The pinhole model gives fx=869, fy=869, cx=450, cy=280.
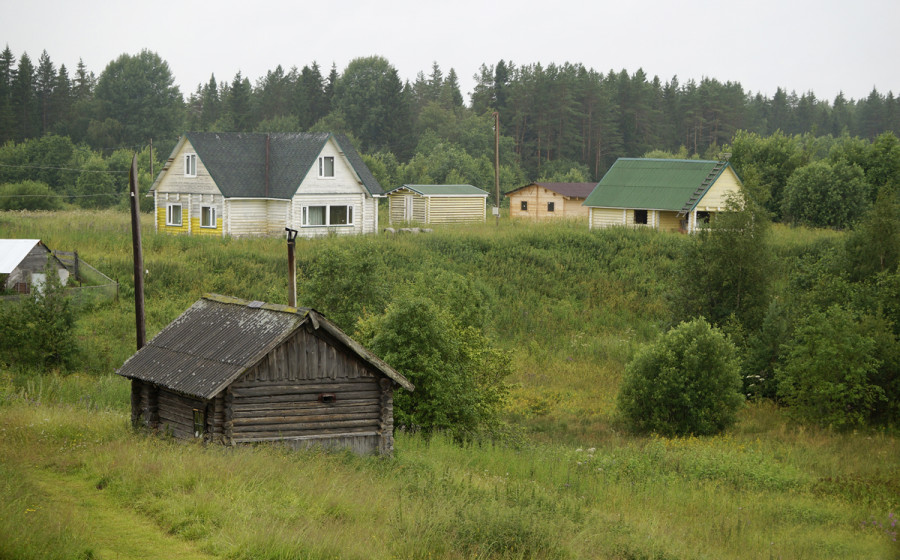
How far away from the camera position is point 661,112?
108 metres

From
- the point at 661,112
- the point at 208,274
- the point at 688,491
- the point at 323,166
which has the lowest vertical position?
the point at 688,491

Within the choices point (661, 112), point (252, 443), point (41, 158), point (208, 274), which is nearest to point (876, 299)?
point (252, 443)

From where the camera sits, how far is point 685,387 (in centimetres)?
2686

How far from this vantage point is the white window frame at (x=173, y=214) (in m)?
47.3

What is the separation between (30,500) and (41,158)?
243 feet

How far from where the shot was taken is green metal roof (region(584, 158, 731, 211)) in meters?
51.8

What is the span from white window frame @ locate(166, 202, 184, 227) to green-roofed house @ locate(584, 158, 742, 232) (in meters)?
A: 23.9

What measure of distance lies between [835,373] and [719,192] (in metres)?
26.1

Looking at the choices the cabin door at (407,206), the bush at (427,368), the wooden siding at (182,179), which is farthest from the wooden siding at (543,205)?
the bush at (427,368)

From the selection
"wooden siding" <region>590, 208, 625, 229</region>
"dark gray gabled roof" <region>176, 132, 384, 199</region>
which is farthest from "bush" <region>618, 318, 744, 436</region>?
"wooden siding" <region>590, 208, 625, 229</region>

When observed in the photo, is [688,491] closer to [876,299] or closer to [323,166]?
[876,299]

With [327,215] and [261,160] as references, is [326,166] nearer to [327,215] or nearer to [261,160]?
[327,215]

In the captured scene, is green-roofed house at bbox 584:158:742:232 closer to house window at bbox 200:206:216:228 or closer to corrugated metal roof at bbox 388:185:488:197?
corrugated metal roof at bbox 388:185:488:197

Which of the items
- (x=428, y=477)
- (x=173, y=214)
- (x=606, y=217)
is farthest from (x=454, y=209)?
(x=428, y=477)
